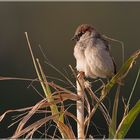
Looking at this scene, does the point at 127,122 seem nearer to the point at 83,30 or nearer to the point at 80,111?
the point at 80,111

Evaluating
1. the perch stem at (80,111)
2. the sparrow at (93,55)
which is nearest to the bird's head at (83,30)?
the sparrow at (93,55)

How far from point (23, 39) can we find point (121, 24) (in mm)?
610

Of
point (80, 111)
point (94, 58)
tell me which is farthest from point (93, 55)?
point (80, 111)

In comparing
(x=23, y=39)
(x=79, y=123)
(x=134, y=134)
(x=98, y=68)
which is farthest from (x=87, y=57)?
(x=23, y=39)

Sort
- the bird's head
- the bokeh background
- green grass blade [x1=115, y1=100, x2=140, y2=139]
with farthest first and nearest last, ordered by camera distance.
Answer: the bokeh background < the bird's head < green grass blade [x1=115, y1=100, x2=140, y2=139]

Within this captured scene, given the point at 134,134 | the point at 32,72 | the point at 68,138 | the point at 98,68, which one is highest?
the point at 68,138

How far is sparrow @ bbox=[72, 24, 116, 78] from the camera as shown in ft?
6.75

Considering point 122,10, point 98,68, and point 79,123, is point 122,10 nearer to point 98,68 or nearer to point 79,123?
point 98,68

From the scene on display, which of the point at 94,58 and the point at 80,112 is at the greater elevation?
the point at 80,112

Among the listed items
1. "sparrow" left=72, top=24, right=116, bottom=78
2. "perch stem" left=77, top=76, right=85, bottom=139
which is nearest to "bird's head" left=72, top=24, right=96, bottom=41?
"sparrow" left=72, top=24, right=116, bottom=78

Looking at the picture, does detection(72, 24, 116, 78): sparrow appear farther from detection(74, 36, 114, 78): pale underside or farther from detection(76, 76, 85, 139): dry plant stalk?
detection(76, 76, 85, 139): dry plant stalk

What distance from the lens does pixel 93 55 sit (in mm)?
2092

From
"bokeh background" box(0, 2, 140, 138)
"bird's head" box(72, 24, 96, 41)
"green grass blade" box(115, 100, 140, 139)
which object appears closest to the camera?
"green grass blade" box(115, 100, 140, 139)

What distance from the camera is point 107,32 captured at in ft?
13.5
